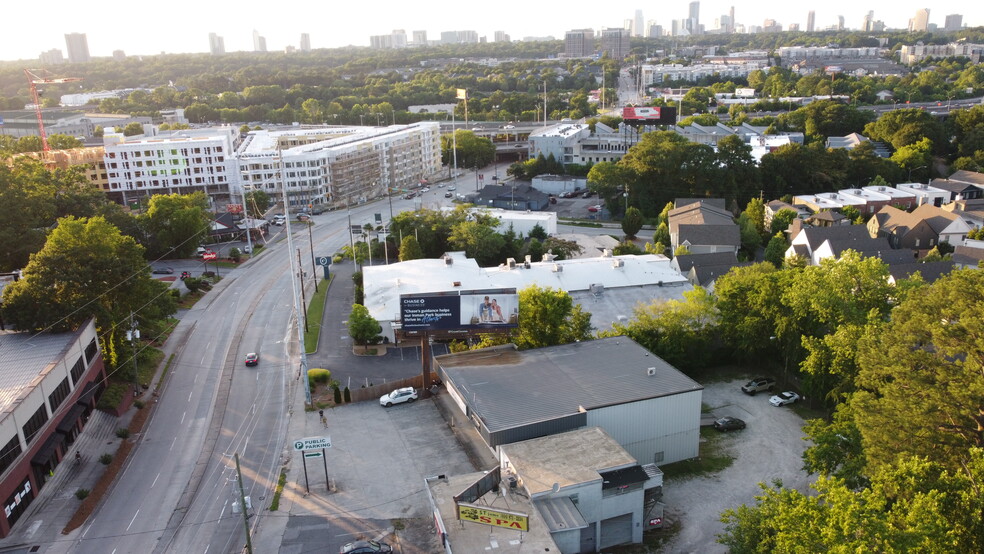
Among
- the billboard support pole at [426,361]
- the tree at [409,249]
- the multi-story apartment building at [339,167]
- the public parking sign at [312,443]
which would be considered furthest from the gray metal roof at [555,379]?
the multi-story apartment building at [339,167]

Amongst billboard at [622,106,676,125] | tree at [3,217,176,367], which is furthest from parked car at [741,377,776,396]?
billboard at [622,106,676,125]

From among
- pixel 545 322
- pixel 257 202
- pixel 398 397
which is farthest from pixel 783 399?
pixel 257 202

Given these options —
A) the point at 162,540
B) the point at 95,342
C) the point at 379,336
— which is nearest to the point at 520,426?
the point at 162,540

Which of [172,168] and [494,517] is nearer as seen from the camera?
[494,517]

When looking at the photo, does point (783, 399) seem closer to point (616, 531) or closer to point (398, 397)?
point (616, 531)

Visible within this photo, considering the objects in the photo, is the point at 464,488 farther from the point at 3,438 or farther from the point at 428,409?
the point at 3,438
